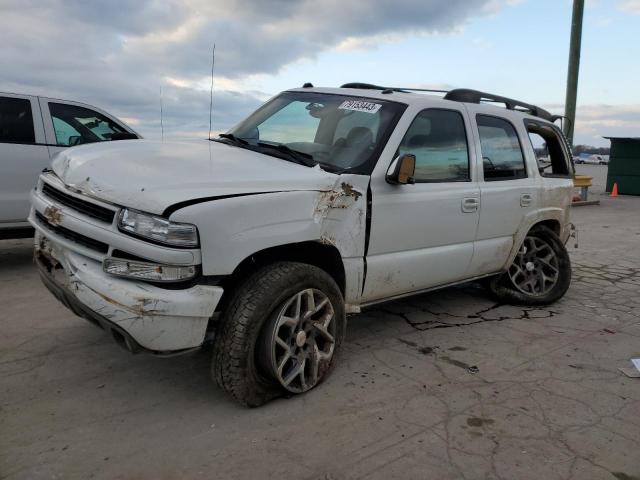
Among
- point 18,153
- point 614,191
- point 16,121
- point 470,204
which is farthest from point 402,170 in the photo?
point 614,191

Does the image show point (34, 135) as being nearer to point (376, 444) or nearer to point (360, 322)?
point (360, 322)

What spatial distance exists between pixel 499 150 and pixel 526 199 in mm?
541

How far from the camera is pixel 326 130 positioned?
3.94m

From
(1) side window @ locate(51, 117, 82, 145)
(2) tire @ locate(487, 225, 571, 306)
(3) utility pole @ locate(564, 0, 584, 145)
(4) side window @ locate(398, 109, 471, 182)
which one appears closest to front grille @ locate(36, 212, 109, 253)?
(4) side window @ locate(398, 109, 471, 182)

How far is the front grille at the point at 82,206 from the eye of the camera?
283 centimetres

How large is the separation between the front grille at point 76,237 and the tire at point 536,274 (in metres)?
3.73

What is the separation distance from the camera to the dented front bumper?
265 cm

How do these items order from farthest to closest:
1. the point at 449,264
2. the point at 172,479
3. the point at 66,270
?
the point at 449,264 → the point at 66,270 → the point at 172,479

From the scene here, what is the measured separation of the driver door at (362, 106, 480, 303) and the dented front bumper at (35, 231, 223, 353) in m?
1.30

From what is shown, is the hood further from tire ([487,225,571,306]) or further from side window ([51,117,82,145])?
side window ([51,117,82,145])

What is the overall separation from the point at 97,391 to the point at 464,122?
331 cm

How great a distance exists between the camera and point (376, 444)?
278 cm

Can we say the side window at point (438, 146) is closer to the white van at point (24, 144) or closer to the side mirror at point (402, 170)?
the side mirror at point (402, 170)

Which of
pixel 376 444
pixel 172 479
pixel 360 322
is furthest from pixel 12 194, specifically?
pixel 376 444
